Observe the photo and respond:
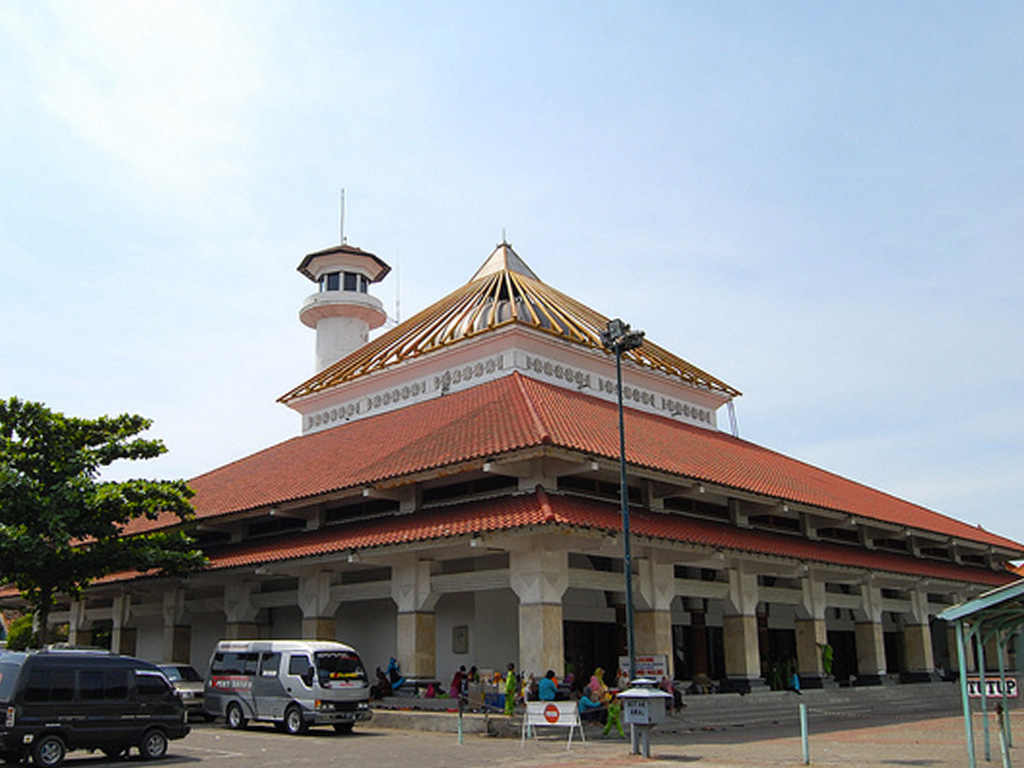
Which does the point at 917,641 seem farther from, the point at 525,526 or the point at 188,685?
the point at 188,685

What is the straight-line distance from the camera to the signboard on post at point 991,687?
41.2ft

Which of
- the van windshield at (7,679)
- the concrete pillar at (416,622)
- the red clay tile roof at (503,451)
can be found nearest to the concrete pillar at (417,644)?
the concrete pillar at (416,622)

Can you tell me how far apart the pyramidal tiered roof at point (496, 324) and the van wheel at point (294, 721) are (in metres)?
13.4

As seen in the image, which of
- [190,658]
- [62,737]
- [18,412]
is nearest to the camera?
[62,737]

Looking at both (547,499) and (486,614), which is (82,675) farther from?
(486,614)

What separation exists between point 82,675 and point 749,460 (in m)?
22.1

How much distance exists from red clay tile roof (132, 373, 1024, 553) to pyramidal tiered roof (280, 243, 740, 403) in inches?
77.6

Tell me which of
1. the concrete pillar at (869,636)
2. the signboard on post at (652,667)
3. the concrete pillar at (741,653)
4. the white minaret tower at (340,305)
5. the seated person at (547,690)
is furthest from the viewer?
the white minaret tower at (340,305)

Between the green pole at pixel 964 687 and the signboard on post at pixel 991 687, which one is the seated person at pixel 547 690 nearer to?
the signboard on post at pixel 991 687

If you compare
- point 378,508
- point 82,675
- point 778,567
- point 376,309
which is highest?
point 376,309

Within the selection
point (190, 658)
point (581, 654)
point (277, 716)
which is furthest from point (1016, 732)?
point (190, 658)

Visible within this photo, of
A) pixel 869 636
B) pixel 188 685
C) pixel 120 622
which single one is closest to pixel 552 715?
pixel 188 685

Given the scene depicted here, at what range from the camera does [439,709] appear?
21.9 metres

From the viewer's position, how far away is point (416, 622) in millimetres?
23250
